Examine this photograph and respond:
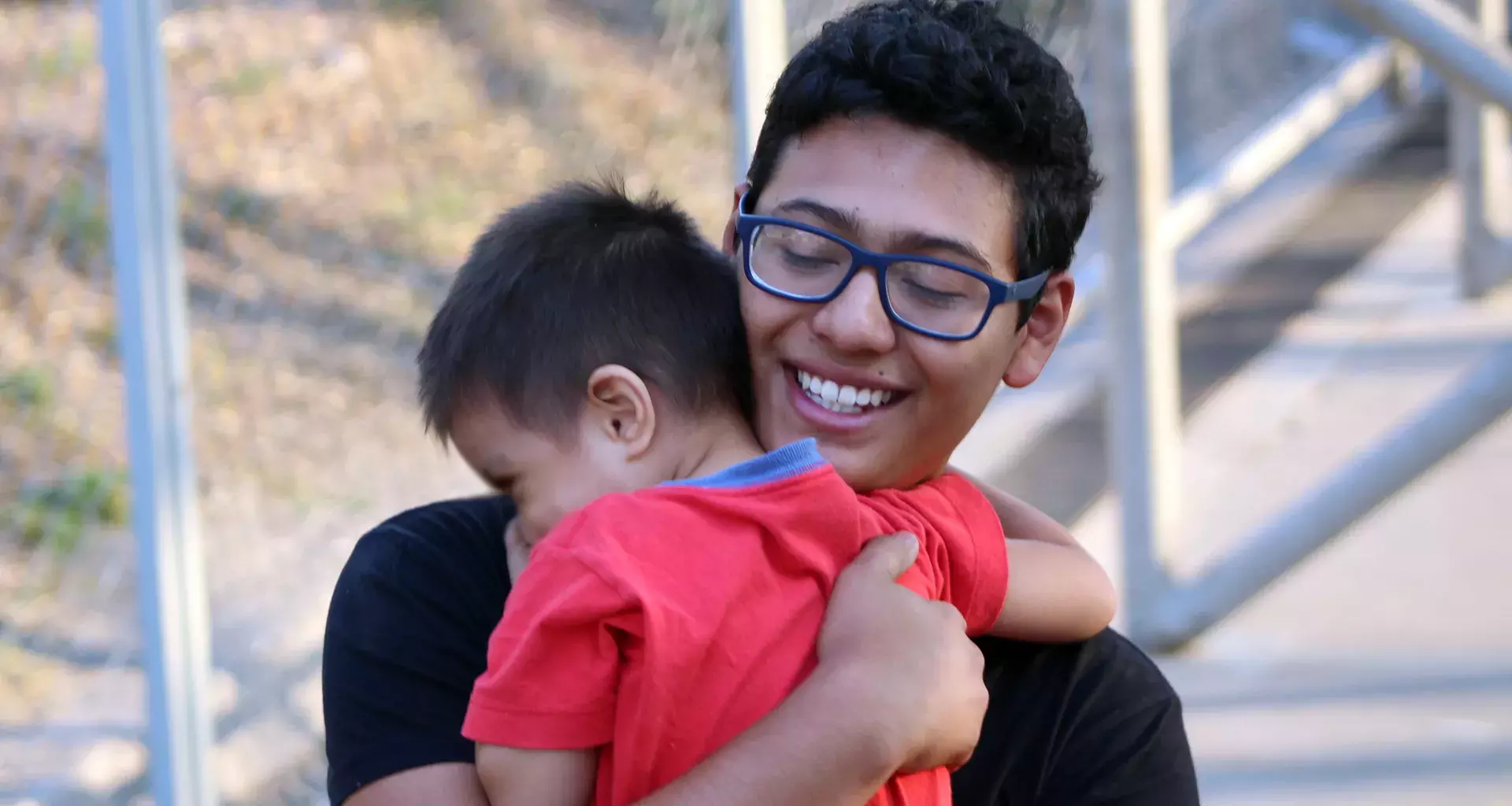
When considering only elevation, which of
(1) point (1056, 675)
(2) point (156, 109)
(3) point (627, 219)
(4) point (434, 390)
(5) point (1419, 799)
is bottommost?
(5) point (1419, 799)

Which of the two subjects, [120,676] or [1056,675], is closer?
[1056,675]

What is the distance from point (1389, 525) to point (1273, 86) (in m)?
4.23

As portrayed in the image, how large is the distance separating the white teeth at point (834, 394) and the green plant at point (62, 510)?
9.93 ft

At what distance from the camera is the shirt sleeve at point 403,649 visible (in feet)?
4.73

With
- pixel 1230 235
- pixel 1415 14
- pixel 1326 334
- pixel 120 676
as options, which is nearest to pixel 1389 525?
pixel 1326 334

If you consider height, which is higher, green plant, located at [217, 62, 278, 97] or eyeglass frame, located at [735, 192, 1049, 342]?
green plant, located at [217, 62, 278, 97]

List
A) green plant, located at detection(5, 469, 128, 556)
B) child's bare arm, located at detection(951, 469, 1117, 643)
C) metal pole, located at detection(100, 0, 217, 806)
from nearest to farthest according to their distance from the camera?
child's bare arm, located at detection(951, 469, 1117, 643)
metal pole, located at detection(100, 0, 217, 806)
green plant, located at detection(5, 469, 128, 556)

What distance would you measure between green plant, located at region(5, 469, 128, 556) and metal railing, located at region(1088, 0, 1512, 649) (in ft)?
8.90

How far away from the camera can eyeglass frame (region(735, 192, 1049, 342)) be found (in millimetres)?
1515

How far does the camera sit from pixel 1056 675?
165cm

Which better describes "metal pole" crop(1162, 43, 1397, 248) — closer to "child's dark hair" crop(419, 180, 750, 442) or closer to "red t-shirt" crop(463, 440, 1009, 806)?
"child's dark hair" crop(419, 180, 750, 442)

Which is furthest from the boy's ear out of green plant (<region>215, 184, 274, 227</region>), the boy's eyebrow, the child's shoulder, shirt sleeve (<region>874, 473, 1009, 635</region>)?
green plant (<region>215, 184, 274, 227</region>)

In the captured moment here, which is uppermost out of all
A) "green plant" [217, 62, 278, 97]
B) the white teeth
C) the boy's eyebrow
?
"green plant" [217, 62, 278, 97]

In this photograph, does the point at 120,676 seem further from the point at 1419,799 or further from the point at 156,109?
the point at 1419,799
